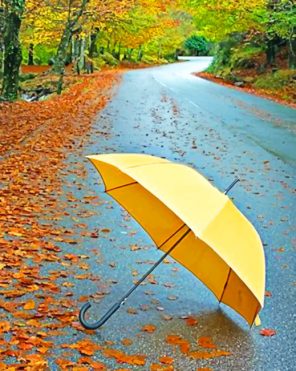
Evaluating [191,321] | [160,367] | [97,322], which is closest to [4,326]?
[97,322]

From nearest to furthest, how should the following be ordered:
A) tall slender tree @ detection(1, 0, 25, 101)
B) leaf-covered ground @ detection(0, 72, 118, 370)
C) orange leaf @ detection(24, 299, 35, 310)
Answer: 1. leaf-covered ground @ detection(0, 72, 118, 370)
2. orange leaf @ detection(24, 299, 35, 310)
3. tall slender tree @ detection(1, 0, 25, 101)

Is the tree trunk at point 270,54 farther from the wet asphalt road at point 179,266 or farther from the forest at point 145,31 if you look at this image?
the wet asphalt road at point 179,266

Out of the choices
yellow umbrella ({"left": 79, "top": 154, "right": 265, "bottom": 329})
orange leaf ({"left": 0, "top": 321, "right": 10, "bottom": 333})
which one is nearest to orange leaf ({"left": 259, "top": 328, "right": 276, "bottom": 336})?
yellow umbrella ({"left": 79, "top": 154, "right": 265, "bottom": 329})

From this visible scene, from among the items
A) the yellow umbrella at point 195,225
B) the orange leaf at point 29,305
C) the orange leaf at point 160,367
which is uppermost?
the yellow umbrella at point 195,225

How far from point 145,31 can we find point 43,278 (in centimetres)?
3904

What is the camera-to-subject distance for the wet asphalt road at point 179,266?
4.20 meters

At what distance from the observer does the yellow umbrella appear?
3.77 metres

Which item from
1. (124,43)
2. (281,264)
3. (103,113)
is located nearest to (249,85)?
(103,113)

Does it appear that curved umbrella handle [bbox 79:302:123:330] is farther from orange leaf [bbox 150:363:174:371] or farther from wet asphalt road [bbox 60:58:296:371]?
orange leaf [bbox 150:363:174:371]

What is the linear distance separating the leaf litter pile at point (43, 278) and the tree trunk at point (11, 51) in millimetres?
6618

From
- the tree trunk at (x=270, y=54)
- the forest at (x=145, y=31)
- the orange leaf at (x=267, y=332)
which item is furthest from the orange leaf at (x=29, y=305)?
the tree trunk at (x=270, y=54)

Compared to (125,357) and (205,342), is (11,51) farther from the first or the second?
(125,357)

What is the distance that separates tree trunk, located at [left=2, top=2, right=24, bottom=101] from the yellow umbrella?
41.0 ft

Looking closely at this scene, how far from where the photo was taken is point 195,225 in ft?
12.0
